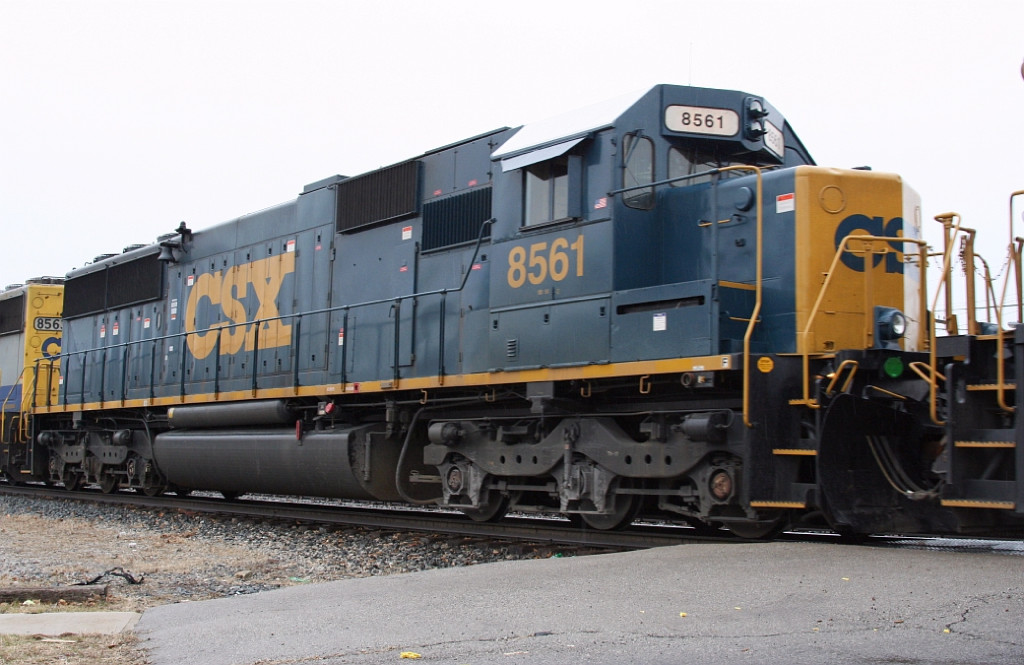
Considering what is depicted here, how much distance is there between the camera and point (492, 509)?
30.8 ft

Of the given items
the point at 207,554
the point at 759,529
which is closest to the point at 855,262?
the point at 759,529

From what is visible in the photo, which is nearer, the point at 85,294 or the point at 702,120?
the point at 702,120

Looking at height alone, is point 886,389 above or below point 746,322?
below

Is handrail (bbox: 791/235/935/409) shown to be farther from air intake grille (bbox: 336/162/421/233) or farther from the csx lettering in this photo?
air intake grille (bbox: 336/162/421/233)

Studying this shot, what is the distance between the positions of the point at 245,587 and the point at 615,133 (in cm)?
429

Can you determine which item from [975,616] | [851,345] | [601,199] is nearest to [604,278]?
[601,199]

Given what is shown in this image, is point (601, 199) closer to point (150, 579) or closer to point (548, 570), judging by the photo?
point (548, 570)

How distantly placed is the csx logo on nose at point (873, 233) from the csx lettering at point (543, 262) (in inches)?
77.2

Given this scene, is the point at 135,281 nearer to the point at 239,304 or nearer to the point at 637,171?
the point at 239,304

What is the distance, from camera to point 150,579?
23.1 feet

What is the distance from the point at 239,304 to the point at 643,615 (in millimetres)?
9743

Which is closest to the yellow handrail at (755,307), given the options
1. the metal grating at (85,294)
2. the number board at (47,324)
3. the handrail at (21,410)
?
the metal grating at (85,294)

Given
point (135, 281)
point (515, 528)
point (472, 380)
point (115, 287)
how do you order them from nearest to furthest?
point (472, 380)
point (515, 528)
point (135, 281)
point (115, 287)

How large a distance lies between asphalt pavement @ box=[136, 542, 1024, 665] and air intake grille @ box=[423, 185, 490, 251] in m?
4.15
